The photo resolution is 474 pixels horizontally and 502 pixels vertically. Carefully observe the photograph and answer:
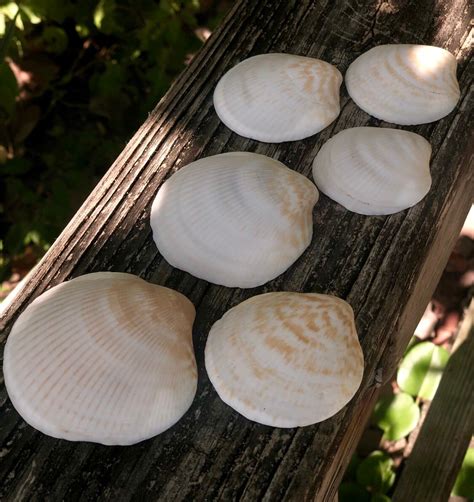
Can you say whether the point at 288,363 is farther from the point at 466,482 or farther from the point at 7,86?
the point at 7,86

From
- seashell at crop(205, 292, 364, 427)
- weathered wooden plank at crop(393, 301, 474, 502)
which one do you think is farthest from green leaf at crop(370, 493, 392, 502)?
seashell at crop(205, 292, 364, 427)

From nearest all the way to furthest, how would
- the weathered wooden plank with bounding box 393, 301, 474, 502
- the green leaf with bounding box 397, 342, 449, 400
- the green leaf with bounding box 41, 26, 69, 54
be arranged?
1. the weathered wooden plank with bounding box 393, 301, 474, 502
2. the green leaf with bounding box 397, 342, 449, 400
3. the green leaf with bounding box 41, 26, 69, 54

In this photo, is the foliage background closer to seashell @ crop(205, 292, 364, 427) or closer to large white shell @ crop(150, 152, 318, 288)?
large white shell @ crop(150, 152, 318, 288)

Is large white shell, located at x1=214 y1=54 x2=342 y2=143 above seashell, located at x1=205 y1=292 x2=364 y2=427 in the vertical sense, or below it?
above

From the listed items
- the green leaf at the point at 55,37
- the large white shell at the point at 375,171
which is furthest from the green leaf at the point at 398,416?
the green leaf at the point at 55,37

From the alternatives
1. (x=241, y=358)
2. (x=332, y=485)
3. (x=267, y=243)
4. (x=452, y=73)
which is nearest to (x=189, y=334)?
(x=241, y=358)

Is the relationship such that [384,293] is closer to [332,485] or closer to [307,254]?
[307,254]

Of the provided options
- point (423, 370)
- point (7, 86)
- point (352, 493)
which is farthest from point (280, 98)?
point (352, 493)
